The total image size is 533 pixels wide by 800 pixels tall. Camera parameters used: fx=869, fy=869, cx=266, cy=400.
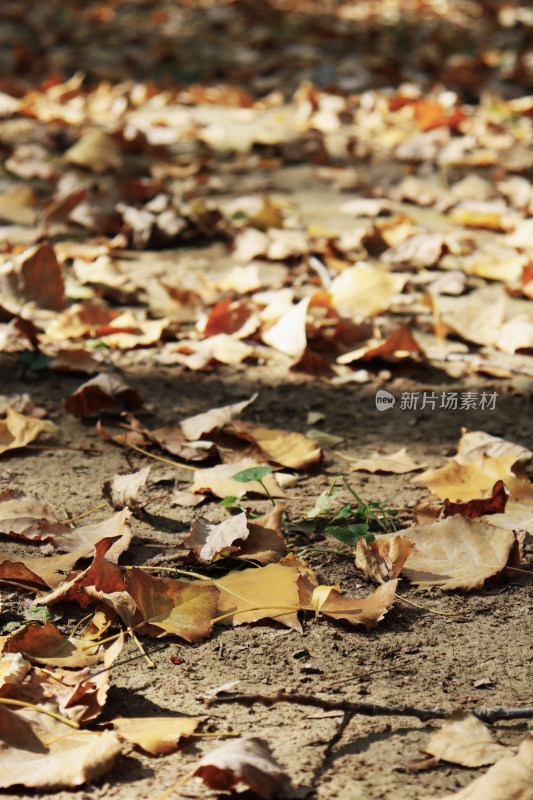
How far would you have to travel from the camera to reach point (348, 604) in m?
1.20

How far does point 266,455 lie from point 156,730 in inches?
27.9

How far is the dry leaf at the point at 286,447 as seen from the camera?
5.24ft

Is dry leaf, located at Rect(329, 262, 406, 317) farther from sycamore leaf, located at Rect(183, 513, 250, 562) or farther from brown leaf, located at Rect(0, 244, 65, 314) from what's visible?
sycamore leaf, located at Rect(183, 513, 250, 562)

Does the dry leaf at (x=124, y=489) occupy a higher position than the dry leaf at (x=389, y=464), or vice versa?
the dry leaf at (x=124, y=489)

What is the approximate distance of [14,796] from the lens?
2.91 ft

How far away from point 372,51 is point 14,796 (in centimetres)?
512

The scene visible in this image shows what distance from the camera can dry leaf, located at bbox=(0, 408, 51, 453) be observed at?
1.64m

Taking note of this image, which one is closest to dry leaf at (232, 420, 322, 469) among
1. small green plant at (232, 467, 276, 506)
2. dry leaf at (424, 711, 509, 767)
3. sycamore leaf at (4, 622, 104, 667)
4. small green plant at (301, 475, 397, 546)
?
small green plant at (301, 475, 397, 546)

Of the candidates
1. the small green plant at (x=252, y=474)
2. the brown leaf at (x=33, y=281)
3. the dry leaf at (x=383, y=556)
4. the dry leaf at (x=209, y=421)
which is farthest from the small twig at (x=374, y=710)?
the brown leaf at (x=33, y=281)

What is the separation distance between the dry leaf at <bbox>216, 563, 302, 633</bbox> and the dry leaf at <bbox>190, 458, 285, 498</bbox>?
242mm

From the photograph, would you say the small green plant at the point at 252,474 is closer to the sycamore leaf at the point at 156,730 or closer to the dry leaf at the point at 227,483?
the dry leaf at the point at 227,483

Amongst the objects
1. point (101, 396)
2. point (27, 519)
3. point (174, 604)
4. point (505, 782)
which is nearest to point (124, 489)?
point (27, 519)

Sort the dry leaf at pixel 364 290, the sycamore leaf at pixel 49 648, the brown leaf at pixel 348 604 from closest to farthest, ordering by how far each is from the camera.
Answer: the sycamore leaf at pixel 49 648
the brown leaf at pixel 348 604
the dry leaf at pixel 364 290

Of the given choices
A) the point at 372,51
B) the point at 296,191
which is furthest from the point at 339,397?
the point at 372,51
